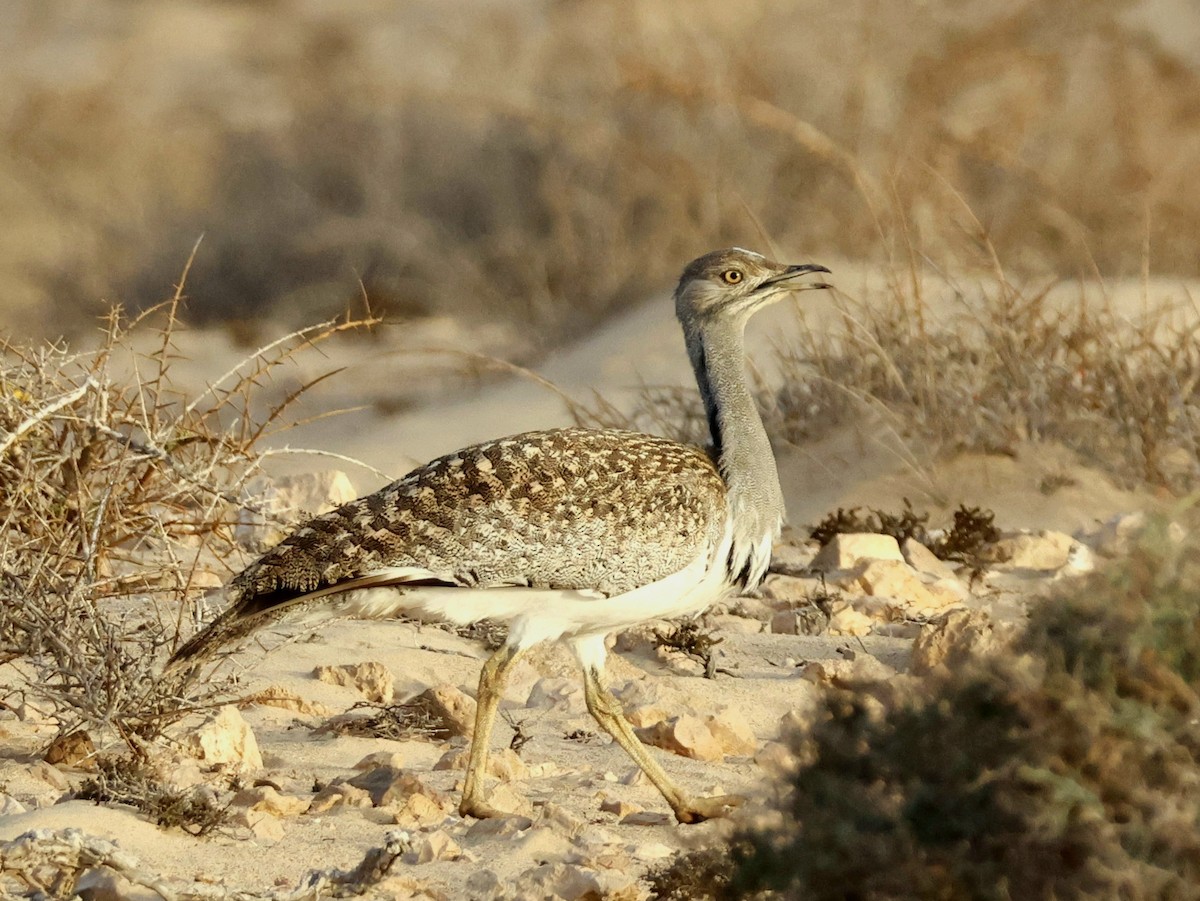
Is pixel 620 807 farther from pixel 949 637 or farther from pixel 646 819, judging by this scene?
pixel 949 637

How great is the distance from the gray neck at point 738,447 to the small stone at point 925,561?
80.0 inches

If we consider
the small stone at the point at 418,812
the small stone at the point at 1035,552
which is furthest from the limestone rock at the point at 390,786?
the small stone at the point at 1035,552

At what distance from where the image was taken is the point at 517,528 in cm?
467

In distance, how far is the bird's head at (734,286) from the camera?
5.57 m

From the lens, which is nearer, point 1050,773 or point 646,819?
point 1050,773

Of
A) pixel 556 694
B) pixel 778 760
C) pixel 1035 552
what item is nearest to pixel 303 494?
pixel 556 694

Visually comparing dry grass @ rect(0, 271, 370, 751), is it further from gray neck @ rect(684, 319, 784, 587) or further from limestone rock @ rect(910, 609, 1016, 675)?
limestone rock @ rect(910, 609, 1016, 675)

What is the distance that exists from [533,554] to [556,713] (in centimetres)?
105

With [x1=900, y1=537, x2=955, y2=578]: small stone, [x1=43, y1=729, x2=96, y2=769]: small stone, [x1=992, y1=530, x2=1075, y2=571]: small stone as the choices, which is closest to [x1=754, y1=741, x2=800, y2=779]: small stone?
[x1=43, y1=729, x2=96, y2=769]: small stone

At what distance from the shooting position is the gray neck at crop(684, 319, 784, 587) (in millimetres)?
4977

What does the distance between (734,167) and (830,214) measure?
855mm

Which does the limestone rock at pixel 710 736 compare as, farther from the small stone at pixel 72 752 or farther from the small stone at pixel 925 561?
the small stone at pixel 925 561

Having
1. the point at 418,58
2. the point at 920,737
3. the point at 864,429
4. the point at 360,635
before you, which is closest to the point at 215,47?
the point at 418,58

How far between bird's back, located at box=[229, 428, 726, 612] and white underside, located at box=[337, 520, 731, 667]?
4 cm
